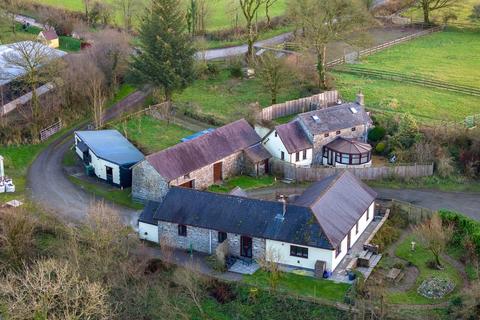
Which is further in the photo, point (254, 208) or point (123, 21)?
point (123, 21)

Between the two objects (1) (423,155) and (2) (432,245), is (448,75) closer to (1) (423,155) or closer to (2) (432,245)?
(1) (423,155)

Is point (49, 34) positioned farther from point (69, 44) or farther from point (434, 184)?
point (434, 184)

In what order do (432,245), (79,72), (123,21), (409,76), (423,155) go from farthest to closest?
(123,21) → (409,76) → (79,72) → (423,155) → (432,245)

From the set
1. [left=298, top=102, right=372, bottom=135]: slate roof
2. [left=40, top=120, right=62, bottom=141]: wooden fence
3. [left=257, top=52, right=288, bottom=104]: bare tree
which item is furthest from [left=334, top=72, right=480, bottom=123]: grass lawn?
[left=40, top=120, right=62, bottom=141]: wooden fence

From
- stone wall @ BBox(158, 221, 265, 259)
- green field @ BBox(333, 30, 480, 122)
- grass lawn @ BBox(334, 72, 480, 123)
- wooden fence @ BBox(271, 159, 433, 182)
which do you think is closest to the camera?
stone wall @ BBox(158, 221, 265, 259)

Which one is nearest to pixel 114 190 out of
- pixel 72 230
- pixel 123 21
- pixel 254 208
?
pixel 72 230

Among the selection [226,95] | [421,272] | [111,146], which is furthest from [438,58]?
[421,272]

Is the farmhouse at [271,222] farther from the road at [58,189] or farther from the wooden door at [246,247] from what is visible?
the road at [58,189]

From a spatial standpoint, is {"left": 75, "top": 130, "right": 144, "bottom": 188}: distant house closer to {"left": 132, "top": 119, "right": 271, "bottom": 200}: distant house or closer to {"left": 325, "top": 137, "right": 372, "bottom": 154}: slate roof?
{"left": 132, "top": 119, "right": 271, "bottom": 200}: distant house
